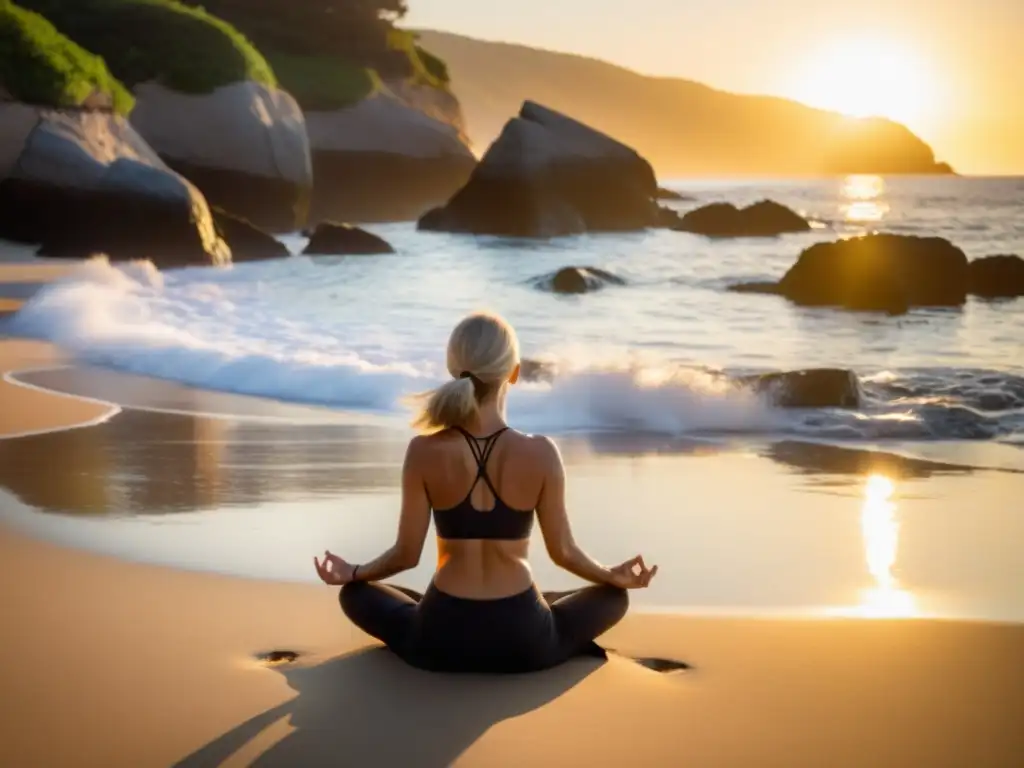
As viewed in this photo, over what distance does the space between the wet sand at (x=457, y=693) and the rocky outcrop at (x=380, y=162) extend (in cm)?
4579

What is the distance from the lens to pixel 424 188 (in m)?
51.6

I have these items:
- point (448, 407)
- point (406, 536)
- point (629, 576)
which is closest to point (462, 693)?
point (406, 536)

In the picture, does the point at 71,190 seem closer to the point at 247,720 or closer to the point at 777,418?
the point at 777,418

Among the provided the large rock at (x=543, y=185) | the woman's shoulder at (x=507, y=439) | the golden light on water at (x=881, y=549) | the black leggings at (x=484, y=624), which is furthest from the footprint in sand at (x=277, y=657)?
the large rock at (x=543, y=185)

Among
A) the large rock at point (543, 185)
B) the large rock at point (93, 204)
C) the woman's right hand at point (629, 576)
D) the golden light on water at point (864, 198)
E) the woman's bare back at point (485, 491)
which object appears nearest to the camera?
the woman's bare back at point (485, 491)

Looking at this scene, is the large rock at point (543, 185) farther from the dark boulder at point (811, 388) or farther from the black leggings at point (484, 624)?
the black leggings at point (484, 624)

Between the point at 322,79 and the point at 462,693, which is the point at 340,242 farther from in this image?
the point at 462,693

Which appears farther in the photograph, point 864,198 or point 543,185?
point 864,198

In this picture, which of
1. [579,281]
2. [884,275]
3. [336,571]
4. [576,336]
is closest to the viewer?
[336,571]

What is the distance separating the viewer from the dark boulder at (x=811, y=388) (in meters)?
9.54

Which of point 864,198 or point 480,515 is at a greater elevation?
point 864,198

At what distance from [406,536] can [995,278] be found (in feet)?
64.5

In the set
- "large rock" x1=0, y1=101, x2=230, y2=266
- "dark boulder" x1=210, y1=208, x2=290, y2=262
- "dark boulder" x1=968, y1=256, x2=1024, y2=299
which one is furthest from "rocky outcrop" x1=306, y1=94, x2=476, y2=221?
"dark boulder" x1=968, y1=256, x2=1024, y2=299

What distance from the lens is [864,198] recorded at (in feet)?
171
